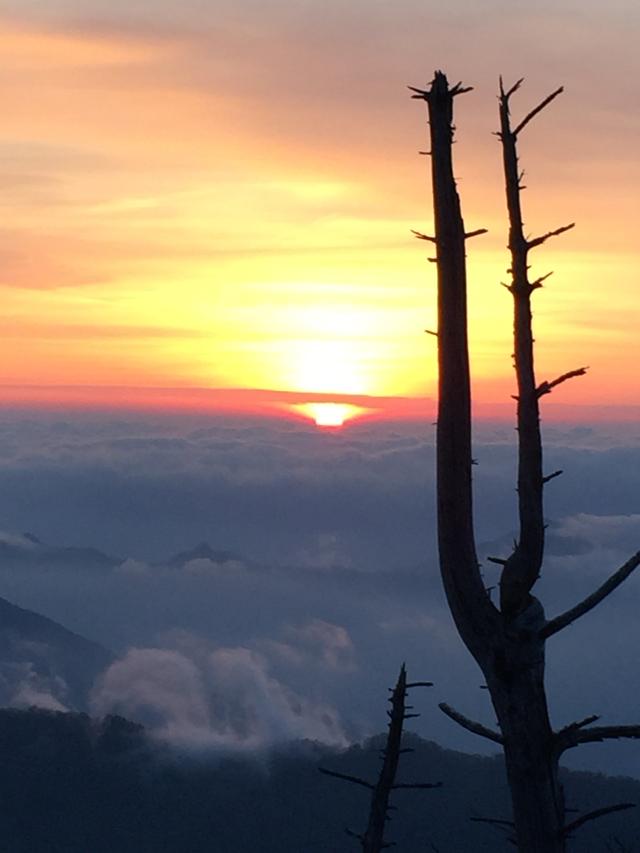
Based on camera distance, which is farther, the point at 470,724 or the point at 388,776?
the point at 388,776

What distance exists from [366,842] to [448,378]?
6.89 m

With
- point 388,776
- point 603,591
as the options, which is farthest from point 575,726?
point 388,776

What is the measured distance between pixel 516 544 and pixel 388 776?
15.4 feet

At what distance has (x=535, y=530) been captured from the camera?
12797 millimetres

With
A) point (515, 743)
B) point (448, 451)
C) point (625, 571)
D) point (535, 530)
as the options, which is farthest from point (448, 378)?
point (515, 743)

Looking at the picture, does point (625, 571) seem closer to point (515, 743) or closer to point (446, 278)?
point (515, 743)

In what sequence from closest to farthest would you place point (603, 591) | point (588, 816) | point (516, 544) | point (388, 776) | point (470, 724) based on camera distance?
point (588, 816) → point (603, 591) → point (516, 544) → point (470, 724) → point (388, 776)

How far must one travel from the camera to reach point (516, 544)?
13.0 metres

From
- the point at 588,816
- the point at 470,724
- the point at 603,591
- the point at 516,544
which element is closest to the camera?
the point at 588,816

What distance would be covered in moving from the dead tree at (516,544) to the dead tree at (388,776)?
96.4 inches

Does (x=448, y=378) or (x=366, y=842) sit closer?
(x=448, y=378)

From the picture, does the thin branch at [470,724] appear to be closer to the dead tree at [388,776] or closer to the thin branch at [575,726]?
the thin branch at [575,726]

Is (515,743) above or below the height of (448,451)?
below

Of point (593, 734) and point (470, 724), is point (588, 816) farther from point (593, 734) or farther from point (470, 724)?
point (470, 724)
